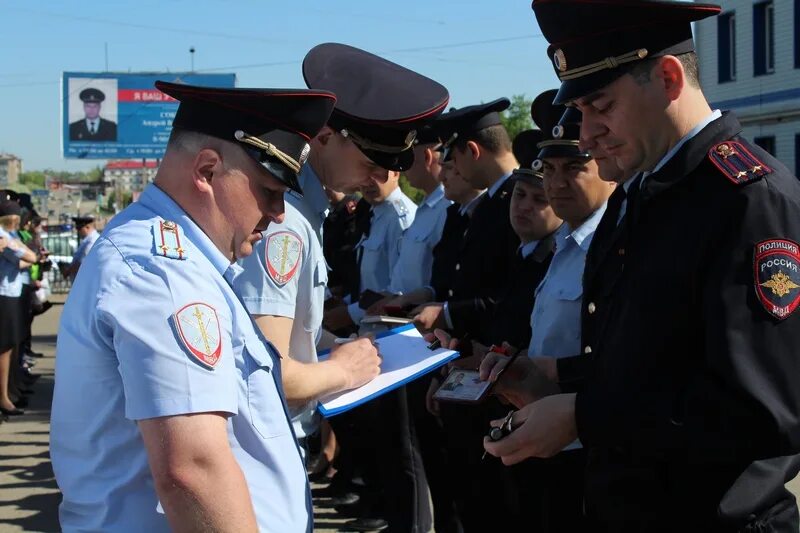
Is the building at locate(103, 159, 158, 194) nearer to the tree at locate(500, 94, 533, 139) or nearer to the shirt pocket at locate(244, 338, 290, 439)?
the shirt pocket at locate(244, 338, 290, 439)

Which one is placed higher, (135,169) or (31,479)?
(135,169)

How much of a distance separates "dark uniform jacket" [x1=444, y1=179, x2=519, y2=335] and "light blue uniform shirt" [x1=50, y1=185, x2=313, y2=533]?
9.34 ft

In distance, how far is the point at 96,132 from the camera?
31.7 metres

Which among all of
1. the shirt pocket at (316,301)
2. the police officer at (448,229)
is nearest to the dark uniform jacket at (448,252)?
the police officer at (448,229)

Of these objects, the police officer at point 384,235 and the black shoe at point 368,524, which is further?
the police officer at point 384,235

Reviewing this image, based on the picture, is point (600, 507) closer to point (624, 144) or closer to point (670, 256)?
point (670, 256)

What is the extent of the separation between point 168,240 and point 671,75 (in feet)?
3.98

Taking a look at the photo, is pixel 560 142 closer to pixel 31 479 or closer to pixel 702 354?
pixel 702 354

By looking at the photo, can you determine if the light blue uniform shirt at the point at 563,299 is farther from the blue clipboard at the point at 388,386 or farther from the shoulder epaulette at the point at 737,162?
the shoulder epaulette at the point at 737,162

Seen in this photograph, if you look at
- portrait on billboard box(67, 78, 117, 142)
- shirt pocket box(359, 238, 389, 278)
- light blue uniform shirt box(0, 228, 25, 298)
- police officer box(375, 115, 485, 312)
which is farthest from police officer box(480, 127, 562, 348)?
portrait on billboard box(67, 78, 117, 142)

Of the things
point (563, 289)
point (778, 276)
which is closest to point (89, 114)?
point (563, 289)

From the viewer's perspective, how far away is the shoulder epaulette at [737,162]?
2.12 meters

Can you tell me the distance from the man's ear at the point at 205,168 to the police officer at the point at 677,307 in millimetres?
893

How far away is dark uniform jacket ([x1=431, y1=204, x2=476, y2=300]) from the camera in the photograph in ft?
18.3
